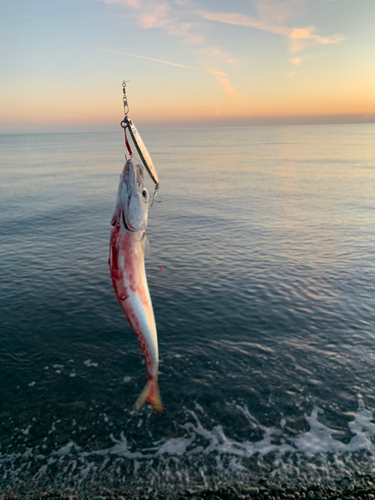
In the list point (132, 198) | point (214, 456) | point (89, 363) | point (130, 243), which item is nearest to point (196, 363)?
point (214, 456)

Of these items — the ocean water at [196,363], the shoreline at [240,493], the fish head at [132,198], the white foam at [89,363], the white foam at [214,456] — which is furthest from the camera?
the white foam at [89,363]

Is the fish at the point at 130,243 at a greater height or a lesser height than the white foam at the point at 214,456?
greater

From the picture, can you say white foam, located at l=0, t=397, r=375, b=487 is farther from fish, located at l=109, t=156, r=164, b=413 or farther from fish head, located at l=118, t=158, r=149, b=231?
fish head, located at l=118, t=158, r=149, b=231

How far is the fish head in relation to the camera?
5344mm

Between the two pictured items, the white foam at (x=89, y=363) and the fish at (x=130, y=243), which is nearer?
the fish at (x=130, y=243)

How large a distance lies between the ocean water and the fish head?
30.9 feet

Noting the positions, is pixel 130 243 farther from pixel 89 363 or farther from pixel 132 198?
pixel 89 363

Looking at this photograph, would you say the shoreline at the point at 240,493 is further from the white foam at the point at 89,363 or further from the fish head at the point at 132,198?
the fish head at the point at 132,198

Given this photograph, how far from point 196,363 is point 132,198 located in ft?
41.6

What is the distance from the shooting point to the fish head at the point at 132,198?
17.5 feet

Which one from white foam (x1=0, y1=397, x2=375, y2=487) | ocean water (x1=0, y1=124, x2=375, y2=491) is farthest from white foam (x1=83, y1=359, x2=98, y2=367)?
white foam (x1=0, y1=397, x2=375, y2=487)

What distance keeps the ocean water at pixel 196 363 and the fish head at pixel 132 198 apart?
9.42 metres

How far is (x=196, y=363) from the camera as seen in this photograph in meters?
16.4

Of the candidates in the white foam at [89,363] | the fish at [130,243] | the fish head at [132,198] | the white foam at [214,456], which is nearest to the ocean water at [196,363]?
the white foam at [214,456]
